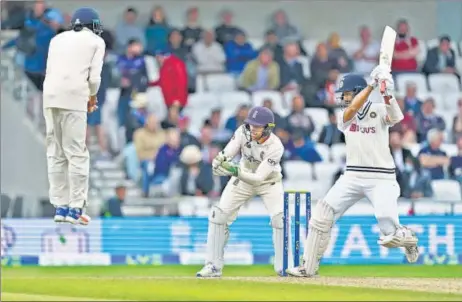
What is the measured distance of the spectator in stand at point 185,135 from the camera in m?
21.1

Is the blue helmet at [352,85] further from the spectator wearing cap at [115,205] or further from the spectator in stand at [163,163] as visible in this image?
the spectator in stand at [163,163]

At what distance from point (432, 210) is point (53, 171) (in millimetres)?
8256

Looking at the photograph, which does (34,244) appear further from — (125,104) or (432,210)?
(432,210)

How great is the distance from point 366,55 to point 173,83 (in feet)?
10.7

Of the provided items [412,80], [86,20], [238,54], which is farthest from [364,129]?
[238,54]

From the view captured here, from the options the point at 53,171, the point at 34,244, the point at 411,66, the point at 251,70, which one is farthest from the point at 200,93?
the point at 53,171

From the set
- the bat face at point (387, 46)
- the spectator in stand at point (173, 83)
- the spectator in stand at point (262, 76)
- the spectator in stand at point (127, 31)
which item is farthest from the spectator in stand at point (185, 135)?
the bat face at point (387, 46)

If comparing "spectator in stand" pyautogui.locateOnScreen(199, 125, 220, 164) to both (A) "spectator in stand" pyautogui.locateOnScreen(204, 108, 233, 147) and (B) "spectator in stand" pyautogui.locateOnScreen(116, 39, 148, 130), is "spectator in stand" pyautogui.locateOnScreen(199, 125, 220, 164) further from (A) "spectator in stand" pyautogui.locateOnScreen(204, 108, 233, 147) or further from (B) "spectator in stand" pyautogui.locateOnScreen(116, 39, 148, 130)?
(B) "spectator in stand" pyautogui.locateOnScreen(116, 39, 148, 130)

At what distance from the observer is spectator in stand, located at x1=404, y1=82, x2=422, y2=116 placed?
22469 mm

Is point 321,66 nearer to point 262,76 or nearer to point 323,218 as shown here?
point 262,76

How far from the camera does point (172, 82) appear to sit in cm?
2256

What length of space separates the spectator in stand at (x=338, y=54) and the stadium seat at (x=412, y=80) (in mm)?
806

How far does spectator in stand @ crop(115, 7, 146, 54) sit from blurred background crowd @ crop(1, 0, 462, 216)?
0.9 inches

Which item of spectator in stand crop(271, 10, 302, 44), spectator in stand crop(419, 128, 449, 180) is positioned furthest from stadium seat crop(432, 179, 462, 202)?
spectator in stand crop(271, 10, 302, 44)
